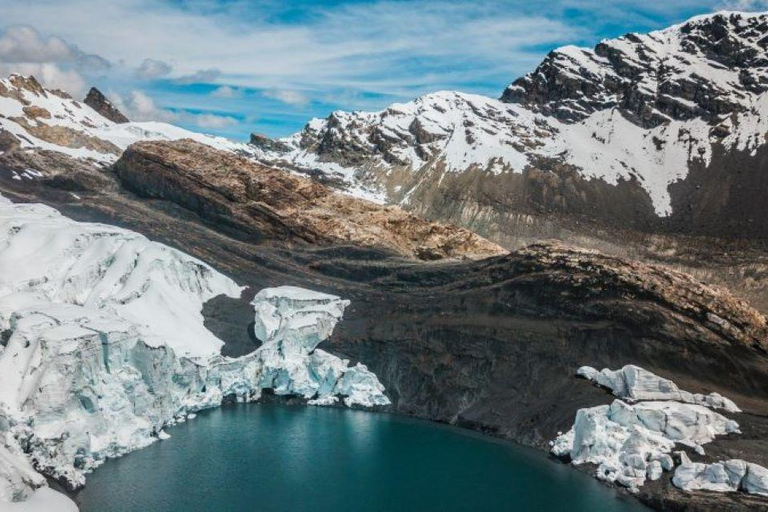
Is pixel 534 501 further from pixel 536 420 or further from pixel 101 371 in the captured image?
pixel 101 371

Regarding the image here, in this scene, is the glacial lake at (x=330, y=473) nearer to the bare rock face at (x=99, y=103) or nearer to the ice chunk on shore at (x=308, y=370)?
the ice chunk on shore at (x=308, y=370)

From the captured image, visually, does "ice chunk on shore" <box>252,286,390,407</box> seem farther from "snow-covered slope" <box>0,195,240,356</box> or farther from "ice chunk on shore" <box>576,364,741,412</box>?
"ice chunk on shore" <box>576,364,741,412</box>

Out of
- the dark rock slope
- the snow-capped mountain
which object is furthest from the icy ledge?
the snow-capped mountain

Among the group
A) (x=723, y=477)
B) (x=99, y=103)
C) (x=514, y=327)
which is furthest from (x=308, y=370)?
(x=99, y=103)

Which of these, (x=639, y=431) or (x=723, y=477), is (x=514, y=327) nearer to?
(x=639, y=431)

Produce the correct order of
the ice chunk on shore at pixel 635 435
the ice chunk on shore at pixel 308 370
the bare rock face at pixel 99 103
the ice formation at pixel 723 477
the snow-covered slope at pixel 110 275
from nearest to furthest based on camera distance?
the ice formation at pixel 723 477 → the ice chunk on shore at pixel 635 435 → the snow-covered slope at pixel 110 275 → the ice chunk on shore at pixel 308 370 → the bare rock face at pixel 99 103

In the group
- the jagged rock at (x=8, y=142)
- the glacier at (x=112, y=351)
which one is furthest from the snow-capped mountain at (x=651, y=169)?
the glacier at (x=112, y=351)

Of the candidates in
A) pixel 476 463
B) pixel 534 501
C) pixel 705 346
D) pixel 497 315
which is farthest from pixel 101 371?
pixel 705 346
